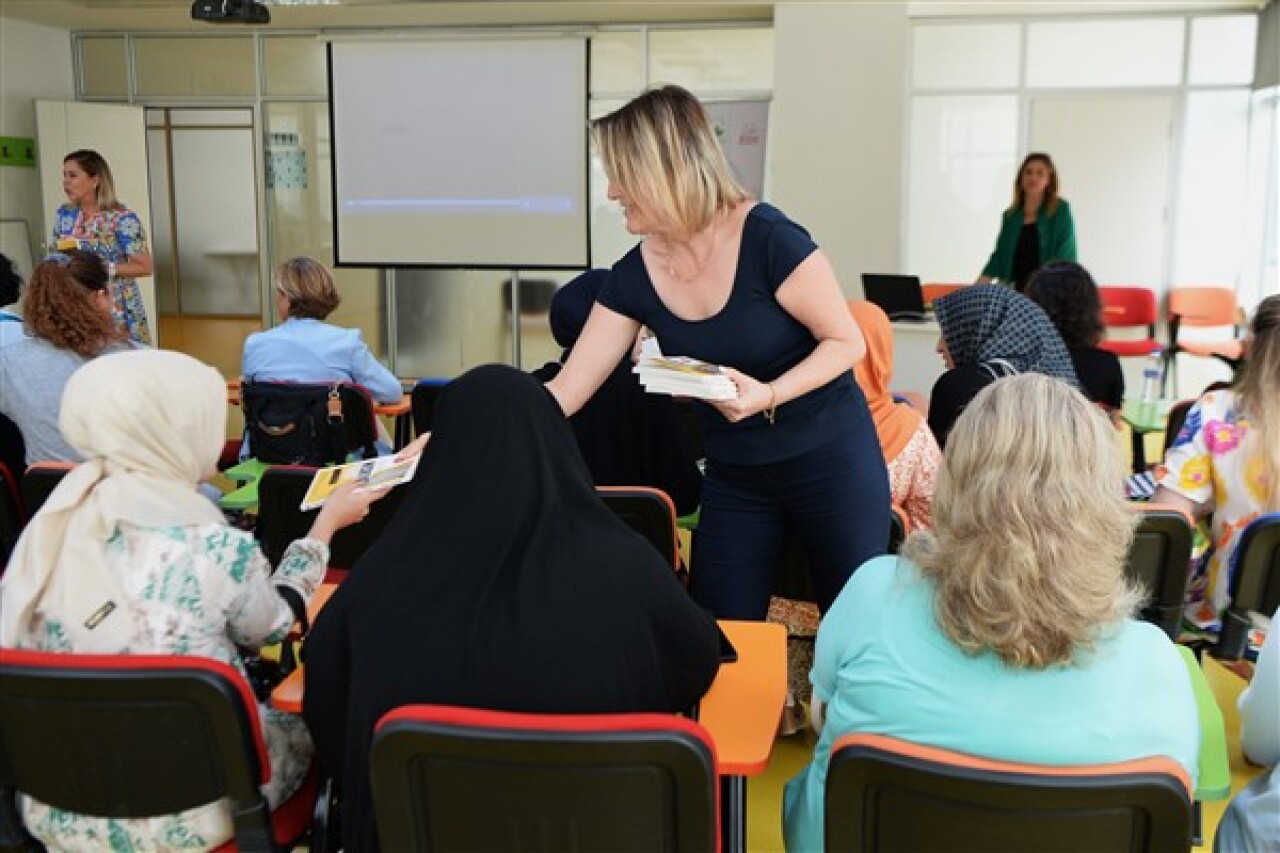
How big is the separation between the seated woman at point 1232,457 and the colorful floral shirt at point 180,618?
7.35ft

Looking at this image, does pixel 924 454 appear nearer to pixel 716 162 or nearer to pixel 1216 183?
pixel 716 162

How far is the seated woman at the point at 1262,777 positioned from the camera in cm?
167

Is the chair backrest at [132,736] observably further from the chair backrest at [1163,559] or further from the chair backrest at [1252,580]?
the chair backrest at [1252,580]

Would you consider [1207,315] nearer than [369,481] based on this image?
No

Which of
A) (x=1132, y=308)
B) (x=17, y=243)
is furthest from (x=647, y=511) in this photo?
(x=17, y=243)

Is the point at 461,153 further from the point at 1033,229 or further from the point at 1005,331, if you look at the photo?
the point at 1005,331

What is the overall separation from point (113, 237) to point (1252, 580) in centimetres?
580

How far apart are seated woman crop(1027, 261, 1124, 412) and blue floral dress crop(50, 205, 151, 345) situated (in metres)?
4.60

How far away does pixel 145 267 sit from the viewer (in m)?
6.35

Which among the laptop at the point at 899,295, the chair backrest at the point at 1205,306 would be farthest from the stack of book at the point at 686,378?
the chair backrest at the point at 1205,306

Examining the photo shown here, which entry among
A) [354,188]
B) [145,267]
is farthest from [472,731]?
[354,188]

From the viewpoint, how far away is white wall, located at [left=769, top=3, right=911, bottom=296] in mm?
8641

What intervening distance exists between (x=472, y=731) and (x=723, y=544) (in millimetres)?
1206

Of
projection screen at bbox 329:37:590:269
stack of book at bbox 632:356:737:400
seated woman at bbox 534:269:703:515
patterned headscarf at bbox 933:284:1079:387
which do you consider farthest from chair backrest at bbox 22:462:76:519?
projection screen at bbox 329:37:590:269
